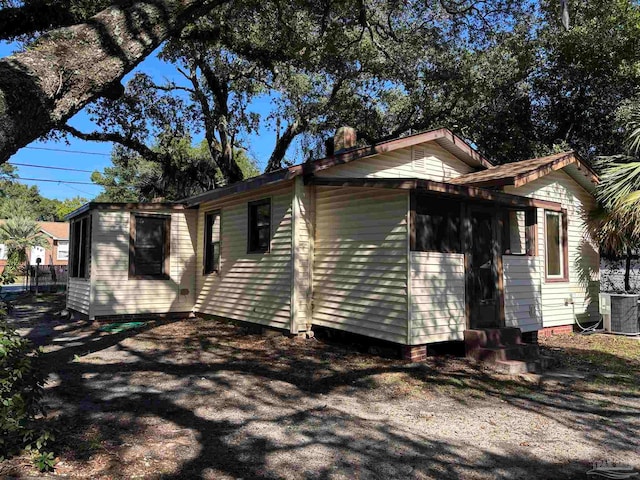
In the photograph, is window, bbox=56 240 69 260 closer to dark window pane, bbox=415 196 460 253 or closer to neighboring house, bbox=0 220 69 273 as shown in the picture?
neighboring house, bbox=0 220 69 273

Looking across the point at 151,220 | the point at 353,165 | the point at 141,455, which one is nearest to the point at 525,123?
the point at 353,165

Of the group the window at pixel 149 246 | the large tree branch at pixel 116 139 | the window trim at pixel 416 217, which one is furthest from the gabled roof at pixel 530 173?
the large tree branch at pixel 116 139

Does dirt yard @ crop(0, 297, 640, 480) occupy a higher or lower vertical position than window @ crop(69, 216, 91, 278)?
lower

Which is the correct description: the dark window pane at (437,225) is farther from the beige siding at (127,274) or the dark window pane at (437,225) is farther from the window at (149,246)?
the window at (149,246)

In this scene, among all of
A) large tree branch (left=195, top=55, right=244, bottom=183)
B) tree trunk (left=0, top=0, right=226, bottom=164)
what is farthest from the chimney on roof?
large tree branch (left=195, top=55, right=244, bottom=183)

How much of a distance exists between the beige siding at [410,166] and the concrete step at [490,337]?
395 cm

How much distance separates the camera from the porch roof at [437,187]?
22.7ft

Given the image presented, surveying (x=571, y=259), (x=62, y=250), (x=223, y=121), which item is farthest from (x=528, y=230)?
(x=62, y=250)

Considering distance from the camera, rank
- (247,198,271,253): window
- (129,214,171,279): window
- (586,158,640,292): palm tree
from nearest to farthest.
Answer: (586,158,640,292): palm tree
(247,198,271,253): window
(129,214,171,279): window

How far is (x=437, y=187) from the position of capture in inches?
276

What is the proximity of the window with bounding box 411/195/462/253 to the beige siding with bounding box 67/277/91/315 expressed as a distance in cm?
824

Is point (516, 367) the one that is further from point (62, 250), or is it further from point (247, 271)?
point (62, 250)

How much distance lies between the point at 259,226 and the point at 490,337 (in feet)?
17.3

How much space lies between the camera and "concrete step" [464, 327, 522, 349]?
24.2ft
